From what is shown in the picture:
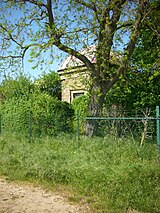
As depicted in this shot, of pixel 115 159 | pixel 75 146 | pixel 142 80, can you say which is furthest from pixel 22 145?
pixel 142 80

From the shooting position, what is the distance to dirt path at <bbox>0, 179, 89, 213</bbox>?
4.71m

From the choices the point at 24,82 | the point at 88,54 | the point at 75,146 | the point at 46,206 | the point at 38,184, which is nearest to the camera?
the point at 46,206

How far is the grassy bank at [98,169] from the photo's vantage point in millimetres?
4930

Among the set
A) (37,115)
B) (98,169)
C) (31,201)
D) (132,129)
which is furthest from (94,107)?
(31,201)

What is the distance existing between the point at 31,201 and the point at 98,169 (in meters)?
1.65

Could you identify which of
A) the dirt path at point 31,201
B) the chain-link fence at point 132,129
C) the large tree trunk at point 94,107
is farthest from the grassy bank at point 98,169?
the large tree trunk at point 94,107

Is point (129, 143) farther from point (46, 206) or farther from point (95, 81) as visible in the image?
point (46, 206)

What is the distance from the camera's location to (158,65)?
9883 millimetres

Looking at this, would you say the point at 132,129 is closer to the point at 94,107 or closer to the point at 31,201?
the point at 94,107

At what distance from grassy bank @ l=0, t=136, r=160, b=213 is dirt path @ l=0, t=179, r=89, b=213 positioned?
1.30 feet

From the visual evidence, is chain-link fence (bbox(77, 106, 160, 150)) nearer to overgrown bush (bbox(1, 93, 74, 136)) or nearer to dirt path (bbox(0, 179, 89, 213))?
overgrown bush (bbox(1, 93, 74, 136))

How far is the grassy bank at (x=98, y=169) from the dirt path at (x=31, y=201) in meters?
0.40

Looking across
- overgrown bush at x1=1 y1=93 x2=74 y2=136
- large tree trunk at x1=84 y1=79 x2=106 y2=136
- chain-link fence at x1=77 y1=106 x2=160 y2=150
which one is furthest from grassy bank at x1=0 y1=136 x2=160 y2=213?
overgrown bush at x1=1 y1=93 x2=74 y2=136

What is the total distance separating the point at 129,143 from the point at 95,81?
3.11 meters
